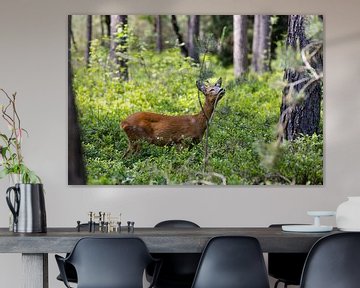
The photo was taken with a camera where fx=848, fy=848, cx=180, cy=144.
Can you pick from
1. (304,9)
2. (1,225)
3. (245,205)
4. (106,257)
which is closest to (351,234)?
(106,257)

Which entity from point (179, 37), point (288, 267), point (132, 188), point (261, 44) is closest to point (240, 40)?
point (261, 44)

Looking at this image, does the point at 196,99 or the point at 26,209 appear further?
the point at 196,99

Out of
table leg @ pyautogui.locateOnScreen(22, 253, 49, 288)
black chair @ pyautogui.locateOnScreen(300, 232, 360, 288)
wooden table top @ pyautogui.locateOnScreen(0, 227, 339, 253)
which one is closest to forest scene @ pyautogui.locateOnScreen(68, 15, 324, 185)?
wooden table top @ pyautogui.locateOnScreen(0, 227, 339, 253)

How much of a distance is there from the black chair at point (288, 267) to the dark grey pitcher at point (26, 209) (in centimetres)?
169

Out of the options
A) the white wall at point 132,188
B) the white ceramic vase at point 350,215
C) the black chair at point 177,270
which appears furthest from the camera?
the white wall at point 132,188

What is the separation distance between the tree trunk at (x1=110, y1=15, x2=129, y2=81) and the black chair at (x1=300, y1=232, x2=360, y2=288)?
276cm

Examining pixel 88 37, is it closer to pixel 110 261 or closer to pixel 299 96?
pixel 299 96

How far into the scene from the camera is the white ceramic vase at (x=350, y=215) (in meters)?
4.57

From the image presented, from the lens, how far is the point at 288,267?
5.39m

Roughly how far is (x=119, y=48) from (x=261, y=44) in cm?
109

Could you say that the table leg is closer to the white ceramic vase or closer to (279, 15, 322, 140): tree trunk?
the white ceramic vase

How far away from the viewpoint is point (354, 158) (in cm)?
652

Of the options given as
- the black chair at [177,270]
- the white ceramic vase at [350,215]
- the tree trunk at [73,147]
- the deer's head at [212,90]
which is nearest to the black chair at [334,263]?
the white ceramic vase at [350,215]

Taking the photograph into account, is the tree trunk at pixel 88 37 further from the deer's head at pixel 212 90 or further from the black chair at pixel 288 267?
Result: the black chair at pixel 288 267
